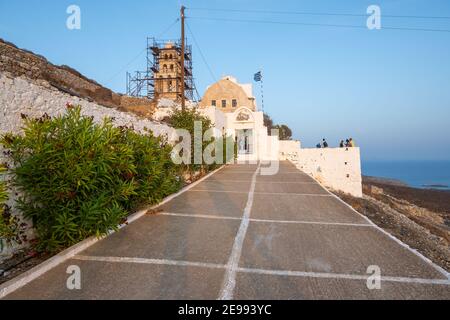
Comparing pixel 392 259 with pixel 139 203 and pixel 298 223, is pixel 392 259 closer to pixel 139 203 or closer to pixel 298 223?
pixel 298 223

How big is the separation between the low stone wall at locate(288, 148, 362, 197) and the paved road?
17.5 meters

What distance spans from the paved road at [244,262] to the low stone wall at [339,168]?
689 inches

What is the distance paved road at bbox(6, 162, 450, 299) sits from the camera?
133 inches

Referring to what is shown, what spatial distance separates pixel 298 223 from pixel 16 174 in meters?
5.51

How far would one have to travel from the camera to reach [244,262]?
4.18 m

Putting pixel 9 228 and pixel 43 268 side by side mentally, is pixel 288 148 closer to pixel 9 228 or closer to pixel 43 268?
pixel 9 228

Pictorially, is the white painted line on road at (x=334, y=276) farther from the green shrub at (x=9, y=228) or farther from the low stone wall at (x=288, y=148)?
the low stone wall at (x=288, y=148)

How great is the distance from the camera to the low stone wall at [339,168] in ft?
75.6

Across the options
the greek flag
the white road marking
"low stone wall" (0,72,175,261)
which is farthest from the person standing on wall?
"low stone wall" (0,72,175,261)

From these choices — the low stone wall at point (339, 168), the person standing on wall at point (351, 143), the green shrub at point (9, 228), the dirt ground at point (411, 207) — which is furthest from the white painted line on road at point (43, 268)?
the person standing on wall at point (351, 143)

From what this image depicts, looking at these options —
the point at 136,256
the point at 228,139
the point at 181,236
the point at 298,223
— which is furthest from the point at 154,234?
the point at 228,139

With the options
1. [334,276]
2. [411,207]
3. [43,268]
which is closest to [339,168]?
[411,207]

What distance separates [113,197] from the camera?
16.6ft

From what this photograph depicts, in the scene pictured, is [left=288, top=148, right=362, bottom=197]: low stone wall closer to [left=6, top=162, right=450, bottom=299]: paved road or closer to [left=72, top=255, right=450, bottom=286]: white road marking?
[left=6, top=162, right=450, bottom=299]: paved road
